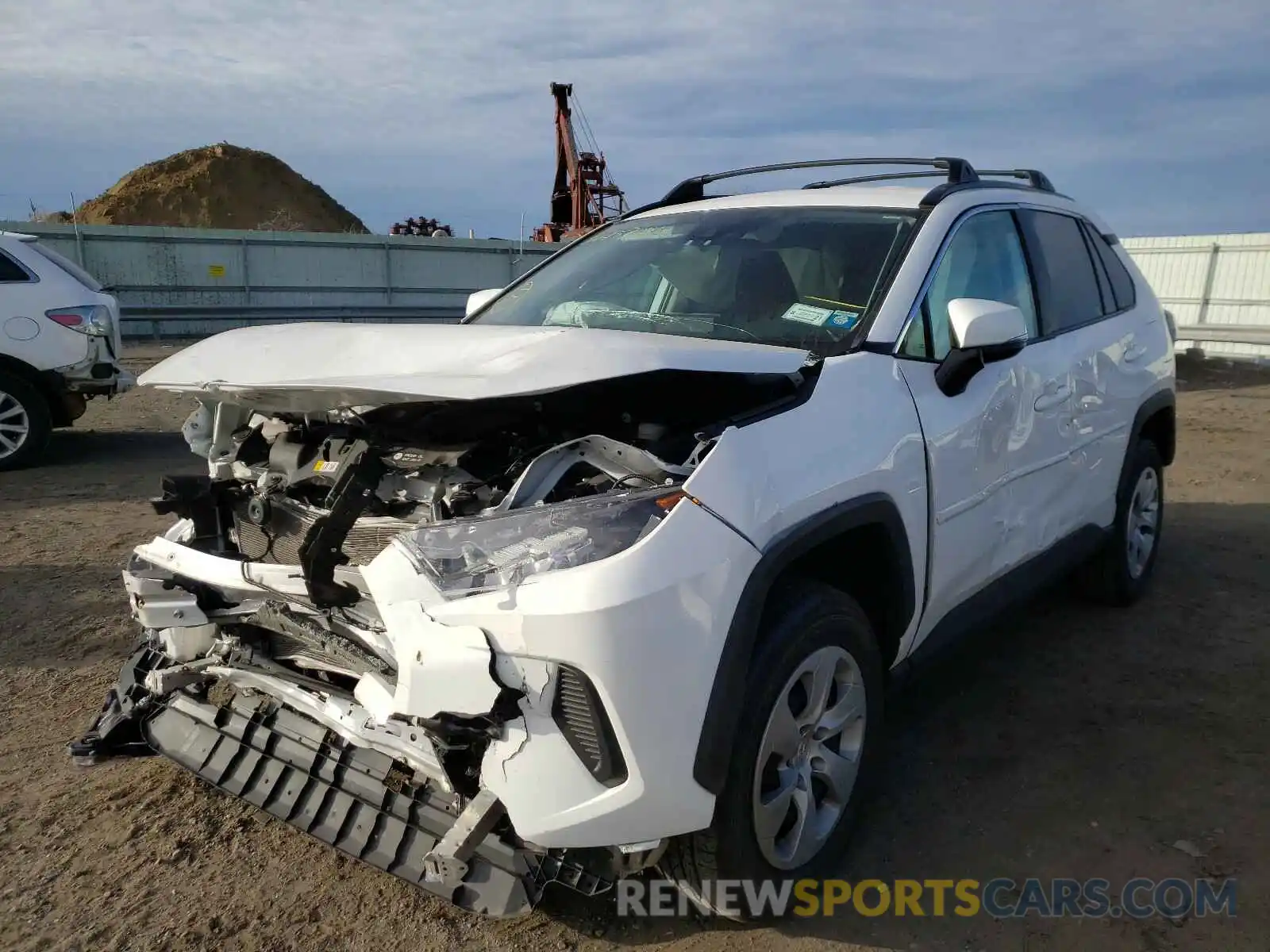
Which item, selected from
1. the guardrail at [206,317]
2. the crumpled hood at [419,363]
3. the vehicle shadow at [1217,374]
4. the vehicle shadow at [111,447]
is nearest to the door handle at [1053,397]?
the crumpled hood at [419,363]

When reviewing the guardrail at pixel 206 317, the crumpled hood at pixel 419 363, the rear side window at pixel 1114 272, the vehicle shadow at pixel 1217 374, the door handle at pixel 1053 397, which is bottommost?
the vehicle shadow at pixel 1217 374

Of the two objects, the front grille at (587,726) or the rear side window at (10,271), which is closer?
the front grille at (587,726)

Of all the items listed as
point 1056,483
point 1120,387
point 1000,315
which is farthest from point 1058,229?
point 1000,315

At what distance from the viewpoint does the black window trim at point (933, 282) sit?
2.89 metres

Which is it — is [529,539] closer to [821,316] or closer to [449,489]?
[449,489]

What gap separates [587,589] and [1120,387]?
3281 mm

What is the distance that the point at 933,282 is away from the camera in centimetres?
309

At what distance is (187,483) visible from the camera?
9.30 feet

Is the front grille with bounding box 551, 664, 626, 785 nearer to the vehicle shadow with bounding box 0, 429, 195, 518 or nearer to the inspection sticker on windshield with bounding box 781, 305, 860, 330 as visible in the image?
the inspection sticker on windshield with bounding box 781, 305, 860, 330

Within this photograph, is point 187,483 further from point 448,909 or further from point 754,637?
point 754,637

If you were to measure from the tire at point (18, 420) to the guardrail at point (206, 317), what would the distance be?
9173 mm

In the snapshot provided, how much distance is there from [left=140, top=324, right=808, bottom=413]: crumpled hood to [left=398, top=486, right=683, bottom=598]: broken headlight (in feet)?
0.91

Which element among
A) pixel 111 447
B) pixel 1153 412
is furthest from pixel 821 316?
pixel 111 447

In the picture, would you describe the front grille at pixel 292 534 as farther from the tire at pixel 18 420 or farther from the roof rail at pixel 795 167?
the tire at pixel 18 420
